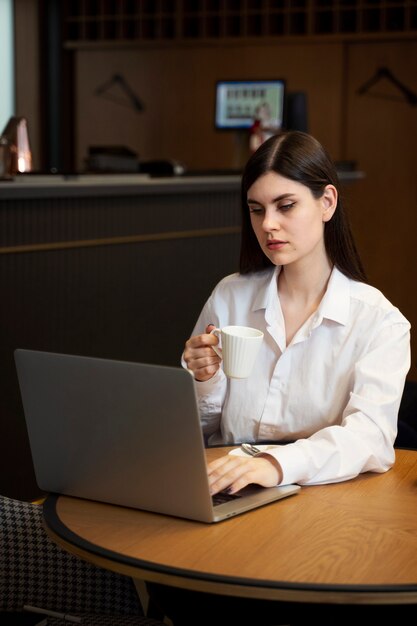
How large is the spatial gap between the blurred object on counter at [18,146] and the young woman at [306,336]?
203 cm

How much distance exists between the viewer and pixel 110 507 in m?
1.78

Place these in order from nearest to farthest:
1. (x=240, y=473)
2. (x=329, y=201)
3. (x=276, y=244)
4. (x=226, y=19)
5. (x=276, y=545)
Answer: (x=276, y=545) < (x=240, y=473) < (x=276, y=244) < (x=329, y=201) < (x=226, y=19)

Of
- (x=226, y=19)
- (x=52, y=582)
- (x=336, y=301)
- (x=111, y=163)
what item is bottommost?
(x=52, y=582)

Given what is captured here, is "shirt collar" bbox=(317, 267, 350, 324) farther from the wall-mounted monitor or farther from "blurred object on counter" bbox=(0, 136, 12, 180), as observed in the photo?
the wall-mounted monitor

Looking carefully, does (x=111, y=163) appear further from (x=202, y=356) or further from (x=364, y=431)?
(x=364, y=431)

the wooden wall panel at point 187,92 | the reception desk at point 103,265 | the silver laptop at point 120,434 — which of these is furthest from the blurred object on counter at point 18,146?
the wooden wall panel at point 187,92

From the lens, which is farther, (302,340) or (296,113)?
(296,113)

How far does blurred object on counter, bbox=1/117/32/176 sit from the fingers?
263 centimetres

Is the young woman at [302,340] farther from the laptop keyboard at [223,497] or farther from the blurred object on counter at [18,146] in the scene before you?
the blurred object on counter at [18,146]

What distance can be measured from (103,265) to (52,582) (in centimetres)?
212

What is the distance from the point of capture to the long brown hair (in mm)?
2184

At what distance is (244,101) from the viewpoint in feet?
21.6

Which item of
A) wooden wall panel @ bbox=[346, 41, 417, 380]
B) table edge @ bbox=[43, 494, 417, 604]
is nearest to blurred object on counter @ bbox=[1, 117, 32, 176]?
table edge @ bbox=[43, 494, 417, 604]

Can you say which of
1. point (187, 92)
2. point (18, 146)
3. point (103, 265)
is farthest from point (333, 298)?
point (187, 92)
